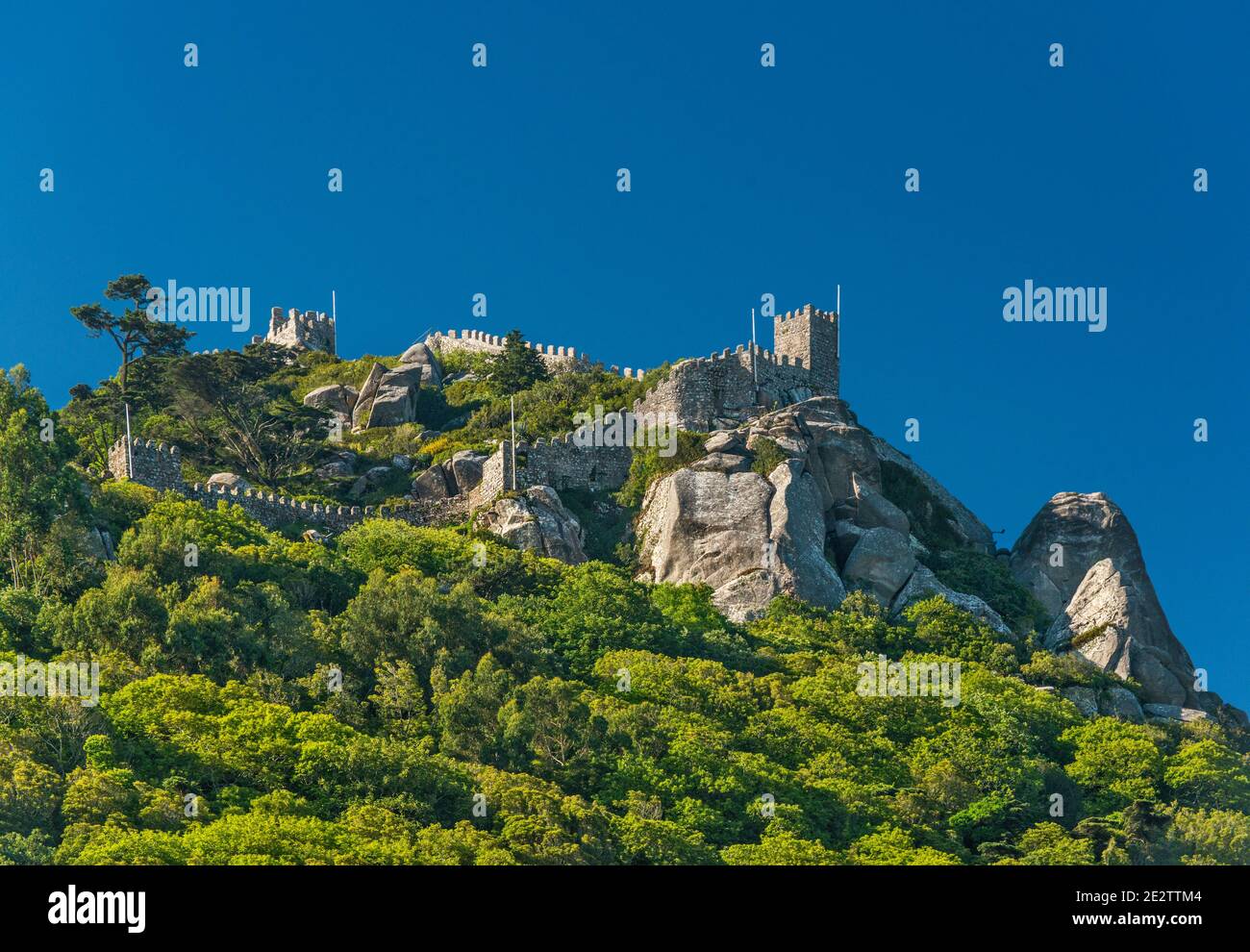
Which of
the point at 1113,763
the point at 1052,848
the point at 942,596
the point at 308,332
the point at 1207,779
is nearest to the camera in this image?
the point at 1052,848

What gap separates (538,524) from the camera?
60812mm

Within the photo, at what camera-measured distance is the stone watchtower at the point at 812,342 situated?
76.8 meters

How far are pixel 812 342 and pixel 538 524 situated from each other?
20472 mm

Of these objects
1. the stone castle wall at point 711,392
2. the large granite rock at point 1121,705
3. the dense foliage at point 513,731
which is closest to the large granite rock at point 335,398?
the stone castle wall at point 711,392

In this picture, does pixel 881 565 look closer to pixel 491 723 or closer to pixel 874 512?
pixel 874 512

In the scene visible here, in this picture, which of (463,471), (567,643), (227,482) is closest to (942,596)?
(567,643)

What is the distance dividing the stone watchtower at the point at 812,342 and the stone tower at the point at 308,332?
77.4 ft

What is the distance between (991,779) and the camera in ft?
163

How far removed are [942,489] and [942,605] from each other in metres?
12.6

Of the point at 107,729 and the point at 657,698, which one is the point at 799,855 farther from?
the point at 107,729

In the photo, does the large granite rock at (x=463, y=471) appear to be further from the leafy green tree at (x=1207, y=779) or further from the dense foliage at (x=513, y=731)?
the leafy green tree at (x=1207, y=779)

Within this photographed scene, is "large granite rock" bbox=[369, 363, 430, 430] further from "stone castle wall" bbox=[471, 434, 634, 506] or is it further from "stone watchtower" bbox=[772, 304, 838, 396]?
"stone watchtower" bbox=[772, 304, 838, 396]
